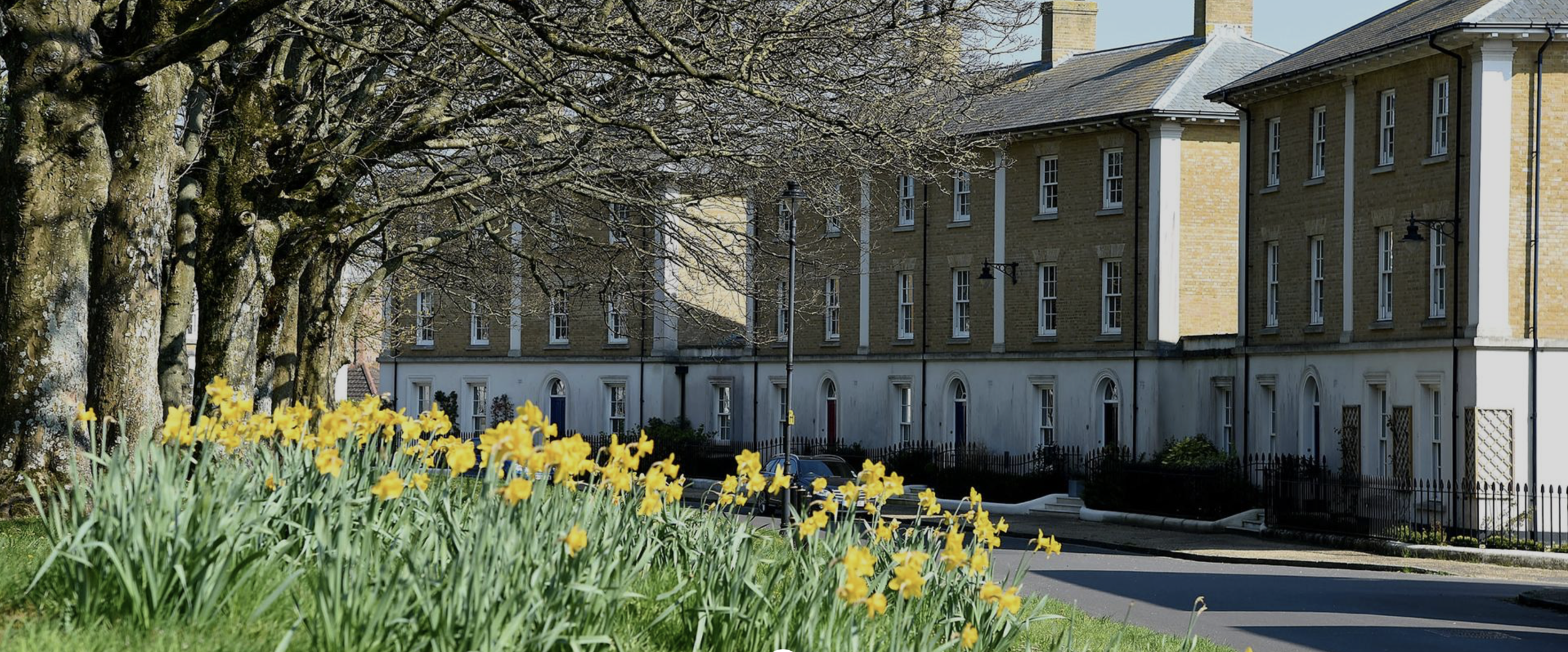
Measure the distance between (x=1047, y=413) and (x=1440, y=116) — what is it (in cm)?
1577

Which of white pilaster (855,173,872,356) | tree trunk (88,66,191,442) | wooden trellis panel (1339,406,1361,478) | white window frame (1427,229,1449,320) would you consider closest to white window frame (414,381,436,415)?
white pilaster (855,173,872,356)

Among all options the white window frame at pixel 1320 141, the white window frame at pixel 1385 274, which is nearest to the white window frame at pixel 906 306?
the white window frame at pixel 1320 141

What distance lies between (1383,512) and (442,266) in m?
17.7

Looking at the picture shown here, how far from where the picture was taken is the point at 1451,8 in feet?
110

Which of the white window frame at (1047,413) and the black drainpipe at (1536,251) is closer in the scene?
the black drainpipe at (1536,251)

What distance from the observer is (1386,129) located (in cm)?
3459

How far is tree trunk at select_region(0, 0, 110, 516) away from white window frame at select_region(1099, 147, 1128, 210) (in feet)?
113

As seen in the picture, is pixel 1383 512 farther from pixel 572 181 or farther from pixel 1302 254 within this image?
pixel 572 181

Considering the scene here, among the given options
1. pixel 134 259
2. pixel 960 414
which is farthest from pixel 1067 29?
pixel 134 259

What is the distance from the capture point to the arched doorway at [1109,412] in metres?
44.0

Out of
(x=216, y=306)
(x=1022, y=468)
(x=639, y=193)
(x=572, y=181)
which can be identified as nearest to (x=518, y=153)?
(x=572, y=181)

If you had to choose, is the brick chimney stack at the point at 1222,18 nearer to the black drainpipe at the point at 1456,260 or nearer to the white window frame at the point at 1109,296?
the white window frame at the point at 1109,296

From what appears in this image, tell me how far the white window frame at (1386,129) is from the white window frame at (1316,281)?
2.81 metres

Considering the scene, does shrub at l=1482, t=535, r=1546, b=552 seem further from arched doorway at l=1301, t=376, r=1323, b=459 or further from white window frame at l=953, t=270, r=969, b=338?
white window frame at l=953, t=270, r=969, b=338
